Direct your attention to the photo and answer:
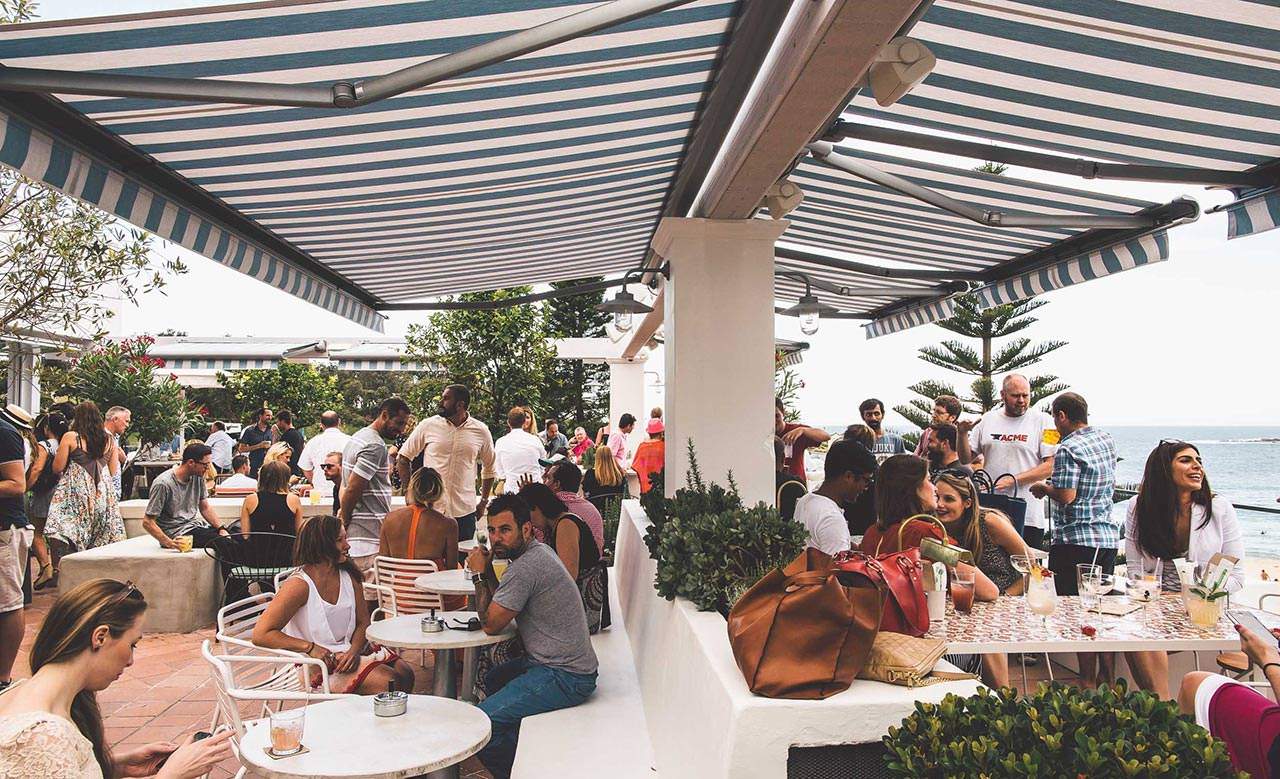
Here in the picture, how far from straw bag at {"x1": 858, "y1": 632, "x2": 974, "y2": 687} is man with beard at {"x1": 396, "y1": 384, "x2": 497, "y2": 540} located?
4.97m

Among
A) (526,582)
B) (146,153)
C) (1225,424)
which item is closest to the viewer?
(146,153)

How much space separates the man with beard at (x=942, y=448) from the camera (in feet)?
21.7

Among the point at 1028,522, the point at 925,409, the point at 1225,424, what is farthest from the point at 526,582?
the point at 1225,424

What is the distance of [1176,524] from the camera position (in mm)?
3992

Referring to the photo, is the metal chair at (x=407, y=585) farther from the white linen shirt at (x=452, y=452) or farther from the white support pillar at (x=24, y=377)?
the white support pillar at (x=24, y=377)

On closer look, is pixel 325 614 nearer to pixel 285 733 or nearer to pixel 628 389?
pixel 285 733

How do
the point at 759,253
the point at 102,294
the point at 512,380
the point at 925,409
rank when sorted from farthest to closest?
the point at 925,409 → the point at 512,380 → the point at 102,294 → the point at 759,253

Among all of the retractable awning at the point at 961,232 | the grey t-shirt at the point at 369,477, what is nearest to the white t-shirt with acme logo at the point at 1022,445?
the retractable awning at the point at 961,232

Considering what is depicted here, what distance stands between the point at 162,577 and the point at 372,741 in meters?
4.65

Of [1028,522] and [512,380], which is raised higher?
[512,380]

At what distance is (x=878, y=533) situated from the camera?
14.0ft

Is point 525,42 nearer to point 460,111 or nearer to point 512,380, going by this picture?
point 460,111

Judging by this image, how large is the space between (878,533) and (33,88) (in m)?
3.60

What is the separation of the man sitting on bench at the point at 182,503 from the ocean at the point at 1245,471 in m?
16.8
